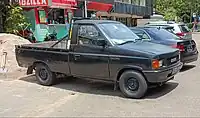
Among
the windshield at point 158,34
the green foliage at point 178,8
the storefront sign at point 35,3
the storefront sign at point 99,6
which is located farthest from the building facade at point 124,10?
the windshield at point 158,34

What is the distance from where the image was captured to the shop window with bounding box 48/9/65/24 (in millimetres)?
20175

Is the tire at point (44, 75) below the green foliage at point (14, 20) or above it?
below

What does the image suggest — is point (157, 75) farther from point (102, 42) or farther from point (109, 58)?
point (102, 42)

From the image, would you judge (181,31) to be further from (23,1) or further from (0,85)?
(0,85)

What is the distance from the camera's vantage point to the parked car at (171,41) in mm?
10969

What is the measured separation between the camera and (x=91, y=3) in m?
27.4

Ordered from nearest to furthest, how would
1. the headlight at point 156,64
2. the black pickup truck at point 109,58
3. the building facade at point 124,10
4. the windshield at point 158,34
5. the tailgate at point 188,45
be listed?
the headlight at point 156,64, the black pickup truck at point 109,58, the tailgate at point 188,45, the windshield at point 158,34, the building facade at point 124,10

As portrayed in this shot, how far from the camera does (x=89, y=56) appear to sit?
8.25 metres

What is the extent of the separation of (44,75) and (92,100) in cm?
239

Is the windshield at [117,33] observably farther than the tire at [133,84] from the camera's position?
Yes

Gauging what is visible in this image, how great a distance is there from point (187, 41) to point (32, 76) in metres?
5.47

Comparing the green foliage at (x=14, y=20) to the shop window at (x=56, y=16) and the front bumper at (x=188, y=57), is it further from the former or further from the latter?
the front bumper at (x=188, y=57)

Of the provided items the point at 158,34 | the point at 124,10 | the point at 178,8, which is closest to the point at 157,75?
the point at 158,34

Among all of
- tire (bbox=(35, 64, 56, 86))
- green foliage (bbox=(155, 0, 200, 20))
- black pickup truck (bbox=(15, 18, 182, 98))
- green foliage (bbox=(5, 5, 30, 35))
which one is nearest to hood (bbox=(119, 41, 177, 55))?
black pickup truck (bbox=(15, 18, 182, 98))
